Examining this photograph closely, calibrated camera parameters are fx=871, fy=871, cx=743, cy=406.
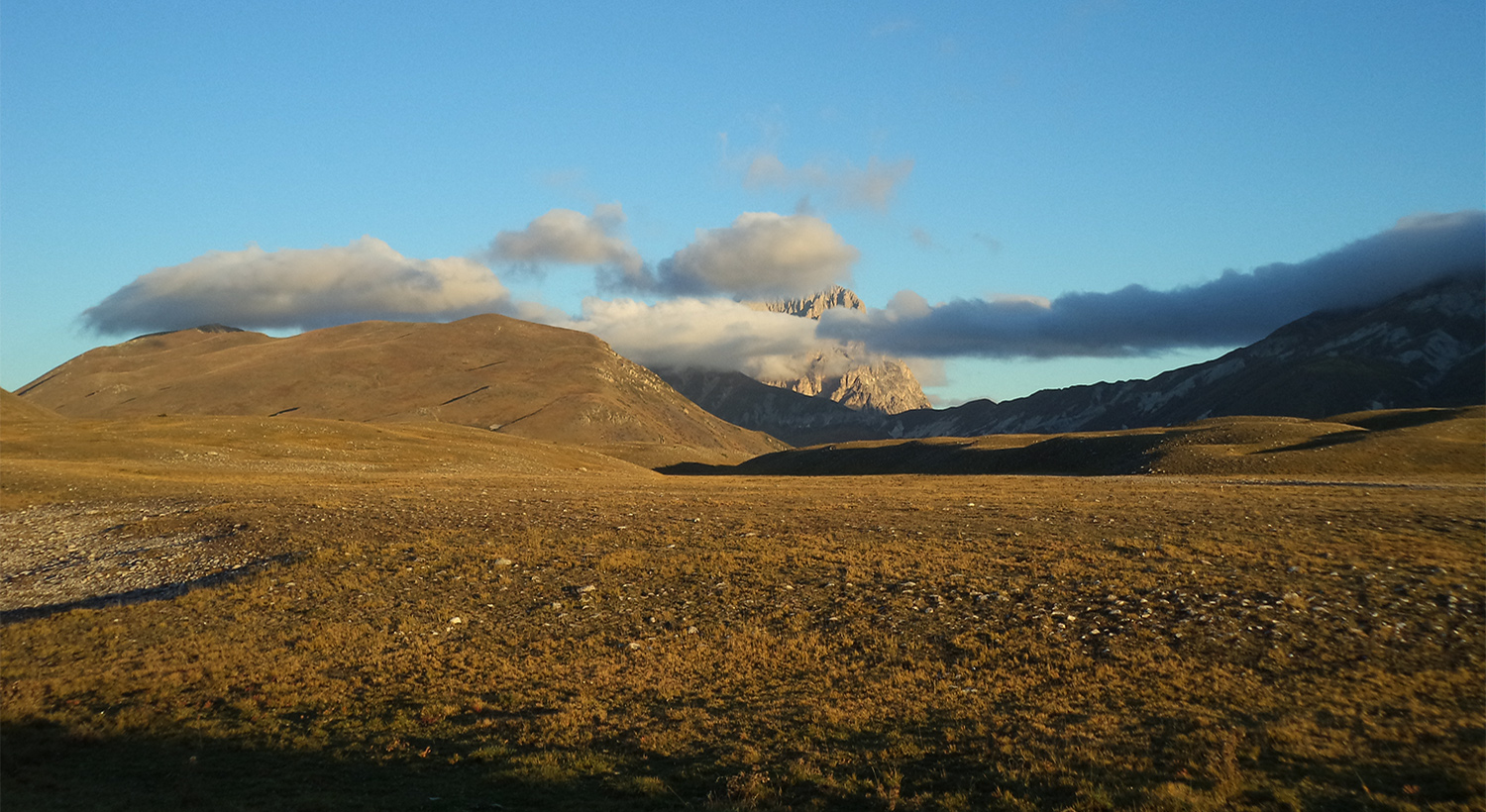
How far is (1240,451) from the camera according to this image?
10825 cm

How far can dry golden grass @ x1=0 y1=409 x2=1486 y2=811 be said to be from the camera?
48.7 feet

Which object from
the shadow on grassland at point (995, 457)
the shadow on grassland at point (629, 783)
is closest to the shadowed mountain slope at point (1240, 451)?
the shadow on grassland at point (995, 457)

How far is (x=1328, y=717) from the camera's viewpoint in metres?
16.5

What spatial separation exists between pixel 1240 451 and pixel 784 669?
106091 mm

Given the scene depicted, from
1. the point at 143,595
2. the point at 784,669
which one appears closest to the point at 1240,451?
the point at 784,669

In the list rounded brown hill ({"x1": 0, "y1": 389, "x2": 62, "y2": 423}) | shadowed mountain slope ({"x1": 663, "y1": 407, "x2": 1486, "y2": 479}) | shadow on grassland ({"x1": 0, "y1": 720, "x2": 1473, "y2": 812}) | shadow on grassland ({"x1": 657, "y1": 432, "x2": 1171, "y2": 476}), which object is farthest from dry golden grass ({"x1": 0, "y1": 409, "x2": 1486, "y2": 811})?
rounded brown hill ({"x1": 0, "y1": 389, "x2": 62, "y2": 423})

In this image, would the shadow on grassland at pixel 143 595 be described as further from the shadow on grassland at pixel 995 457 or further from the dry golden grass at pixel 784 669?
the shadow on grassland at pixel 995 457

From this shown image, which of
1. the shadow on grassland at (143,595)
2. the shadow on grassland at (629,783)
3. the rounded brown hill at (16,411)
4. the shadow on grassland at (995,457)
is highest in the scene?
the rounded brown hill at (16,411)

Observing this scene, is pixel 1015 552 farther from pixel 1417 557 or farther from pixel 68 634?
pixel 68 634

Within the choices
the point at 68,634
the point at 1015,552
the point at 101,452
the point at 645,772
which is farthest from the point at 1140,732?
the point at 101,452

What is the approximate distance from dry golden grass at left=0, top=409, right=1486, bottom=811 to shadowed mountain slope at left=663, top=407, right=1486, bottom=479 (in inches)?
2238

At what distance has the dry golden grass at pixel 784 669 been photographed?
1484cm

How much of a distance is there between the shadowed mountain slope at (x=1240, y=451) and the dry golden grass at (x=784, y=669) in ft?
186

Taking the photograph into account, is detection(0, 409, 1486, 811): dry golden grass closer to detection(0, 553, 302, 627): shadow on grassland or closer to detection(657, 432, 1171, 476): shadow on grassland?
detection(0, 553, 302, 627): shadow on grassland
